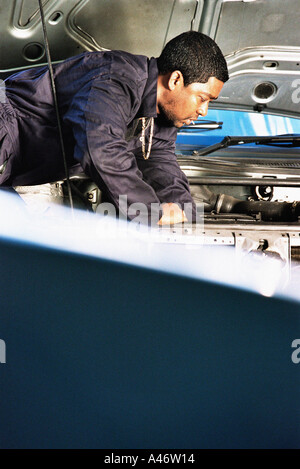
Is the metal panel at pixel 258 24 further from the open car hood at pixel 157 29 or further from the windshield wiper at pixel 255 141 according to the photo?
the windshield wiper at pixel 255 141

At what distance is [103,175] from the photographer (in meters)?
1.50

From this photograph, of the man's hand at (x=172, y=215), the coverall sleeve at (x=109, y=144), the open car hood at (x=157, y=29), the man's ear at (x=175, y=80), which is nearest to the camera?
the coverall sleeve at (x=109, y=144)

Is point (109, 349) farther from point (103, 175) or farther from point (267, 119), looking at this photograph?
point (267, 119)

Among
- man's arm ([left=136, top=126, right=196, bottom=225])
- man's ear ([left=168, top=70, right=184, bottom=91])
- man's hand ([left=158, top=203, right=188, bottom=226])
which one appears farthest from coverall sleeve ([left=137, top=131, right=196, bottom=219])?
man's ear ([left=168, top=70, right=184, bottom=91])

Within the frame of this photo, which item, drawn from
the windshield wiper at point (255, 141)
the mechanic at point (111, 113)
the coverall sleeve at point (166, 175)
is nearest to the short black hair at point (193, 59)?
the mechanic at point (111, 113)

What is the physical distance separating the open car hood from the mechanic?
29 centimetres

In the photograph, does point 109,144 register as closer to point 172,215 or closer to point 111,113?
point 111,113

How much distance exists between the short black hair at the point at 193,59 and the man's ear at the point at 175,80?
10mm

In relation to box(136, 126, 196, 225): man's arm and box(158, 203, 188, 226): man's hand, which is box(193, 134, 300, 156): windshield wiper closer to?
box(136, 126, 196, 225): man's arm

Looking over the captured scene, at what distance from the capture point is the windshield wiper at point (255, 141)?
2201 millimetres

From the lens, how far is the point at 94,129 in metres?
1.47

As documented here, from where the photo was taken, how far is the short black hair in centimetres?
170

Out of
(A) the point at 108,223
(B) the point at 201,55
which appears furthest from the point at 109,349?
(B) the point at 201,55

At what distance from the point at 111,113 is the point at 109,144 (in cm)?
11
